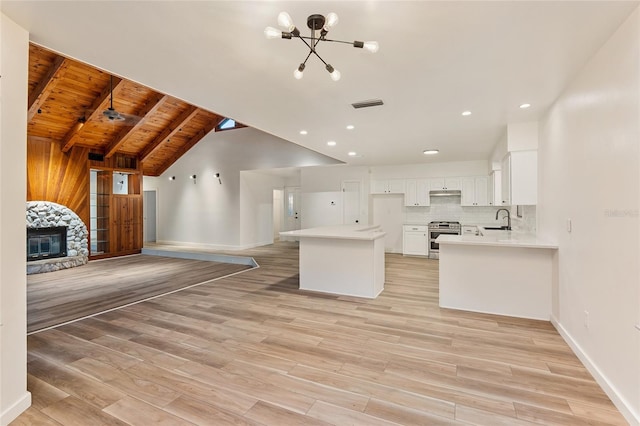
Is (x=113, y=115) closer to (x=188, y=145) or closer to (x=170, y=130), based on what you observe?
(x=170, y=130)

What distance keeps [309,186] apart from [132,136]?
4.99 m

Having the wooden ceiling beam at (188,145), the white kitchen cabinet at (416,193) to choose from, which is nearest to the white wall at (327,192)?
the white kitchen cabinet at (416,193)

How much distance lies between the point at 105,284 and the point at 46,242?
2.76 metres

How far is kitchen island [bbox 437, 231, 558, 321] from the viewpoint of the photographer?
136 inches

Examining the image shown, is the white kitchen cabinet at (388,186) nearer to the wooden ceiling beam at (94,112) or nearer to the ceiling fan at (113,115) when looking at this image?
the ceiling fan at (113,115)

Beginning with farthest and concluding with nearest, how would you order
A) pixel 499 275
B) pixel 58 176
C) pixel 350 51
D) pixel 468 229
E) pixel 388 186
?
pixel 388 186, pixel 468 229, pixel 58 176, pixel 499 275, pixel 350 51

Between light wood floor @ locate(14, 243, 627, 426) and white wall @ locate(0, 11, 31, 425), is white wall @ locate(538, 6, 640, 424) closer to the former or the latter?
light wood floor @ locate(14, 243, 627, 426)

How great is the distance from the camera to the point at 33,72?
5.07 m

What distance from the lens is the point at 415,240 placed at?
26.1 feet

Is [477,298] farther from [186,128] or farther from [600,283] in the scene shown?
[186,128]

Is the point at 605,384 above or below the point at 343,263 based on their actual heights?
below

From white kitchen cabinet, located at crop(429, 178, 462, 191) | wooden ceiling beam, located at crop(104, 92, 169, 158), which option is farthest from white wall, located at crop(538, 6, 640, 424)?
wooden ceiling beam, located at crop(104, 92, 169, 158)

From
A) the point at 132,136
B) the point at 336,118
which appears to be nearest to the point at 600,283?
the point at 336,118

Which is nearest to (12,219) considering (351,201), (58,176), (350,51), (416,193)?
(350,51)
